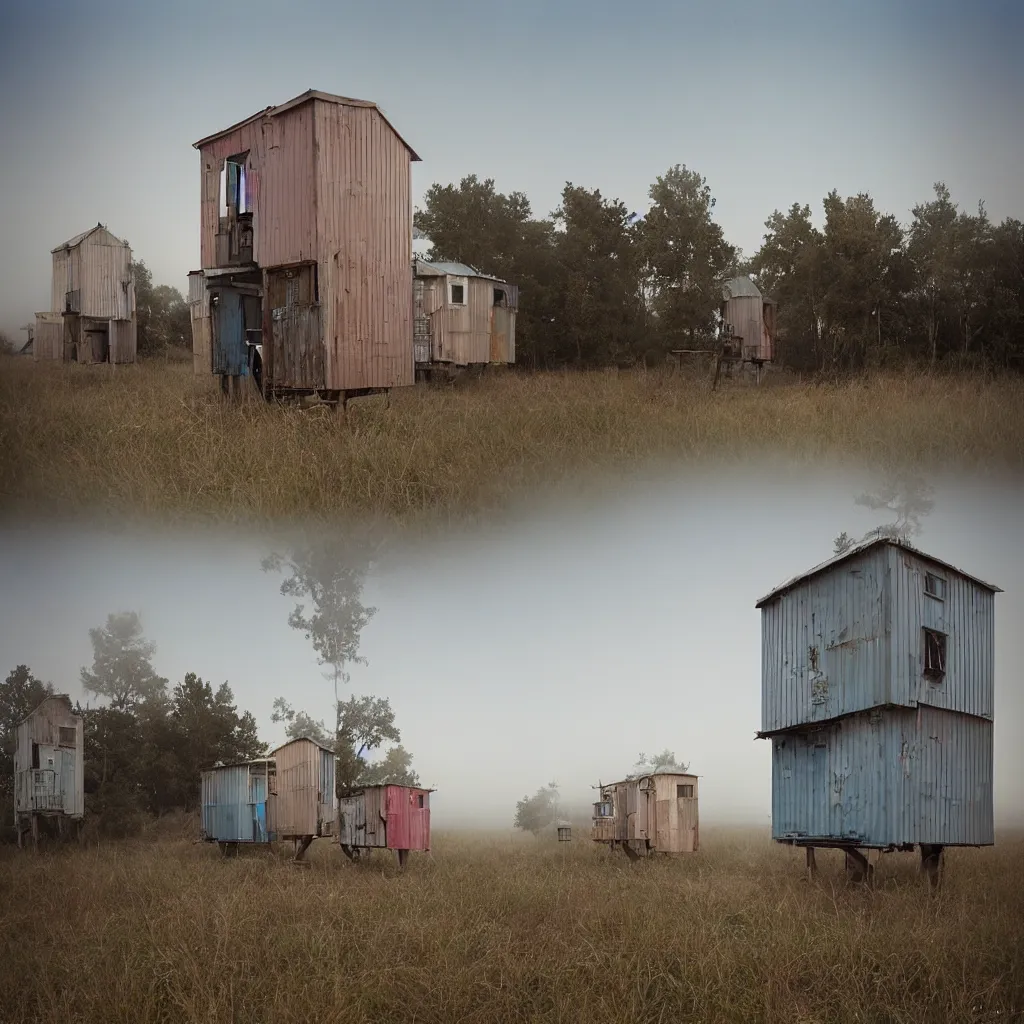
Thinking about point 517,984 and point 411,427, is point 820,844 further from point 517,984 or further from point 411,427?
point 411,427

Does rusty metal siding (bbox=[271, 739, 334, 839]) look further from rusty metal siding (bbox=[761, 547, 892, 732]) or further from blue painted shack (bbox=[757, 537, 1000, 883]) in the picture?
blue painted shack (bbox=[757, 537, 1000, 883])

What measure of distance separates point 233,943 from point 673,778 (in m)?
12.6

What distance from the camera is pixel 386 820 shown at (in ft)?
54.6

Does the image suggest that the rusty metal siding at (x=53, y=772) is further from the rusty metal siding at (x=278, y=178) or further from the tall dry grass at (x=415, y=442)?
the rusty metal siding at (x=278, y=178)

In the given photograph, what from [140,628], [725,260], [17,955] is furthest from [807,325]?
[17,955]

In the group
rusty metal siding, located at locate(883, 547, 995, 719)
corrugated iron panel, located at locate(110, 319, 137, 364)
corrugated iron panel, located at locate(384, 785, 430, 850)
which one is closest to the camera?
rusty metal siding, located at locate(883, 547, 995, 719)

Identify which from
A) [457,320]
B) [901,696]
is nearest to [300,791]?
[901,696]

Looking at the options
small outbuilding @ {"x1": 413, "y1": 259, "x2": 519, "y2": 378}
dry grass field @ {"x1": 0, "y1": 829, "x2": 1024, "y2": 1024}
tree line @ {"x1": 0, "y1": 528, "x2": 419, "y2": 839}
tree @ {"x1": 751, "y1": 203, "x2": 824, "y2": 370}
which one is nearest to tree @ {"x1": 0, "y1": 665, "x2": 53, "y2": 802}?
tree line @ {"x1": 0, "y1": 528, "x2": 419, "y2": 839}

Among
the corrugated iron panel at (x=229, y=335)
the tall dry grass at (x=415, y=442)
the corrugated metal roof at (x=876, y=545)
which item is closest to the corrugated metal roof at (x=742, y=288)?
the tall dry grass at (x=415, y=442)

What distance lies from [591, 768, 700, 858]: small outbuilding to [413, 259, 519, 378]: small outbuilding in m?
10.2

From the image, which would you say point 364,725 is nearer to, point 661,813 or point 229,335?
point 229,335

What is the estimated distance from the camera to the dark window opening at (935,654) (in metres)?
11.7

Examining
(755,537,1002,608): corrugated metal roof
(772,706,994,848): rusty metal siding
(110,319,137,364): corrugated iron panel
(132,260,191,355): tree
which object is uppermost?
(132,260,191,355): tree

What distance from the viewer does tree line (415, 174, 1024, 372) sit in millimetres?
13492
